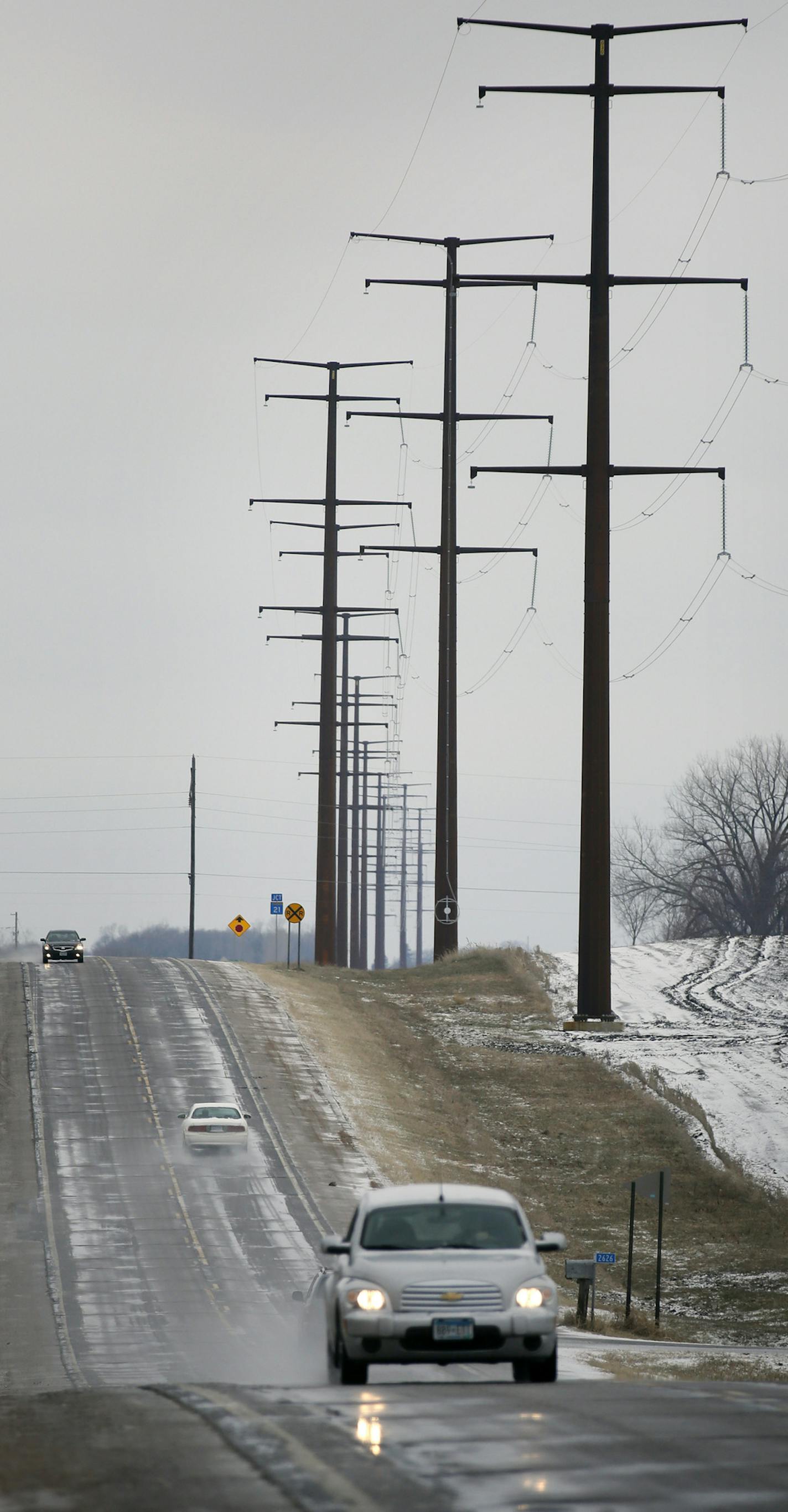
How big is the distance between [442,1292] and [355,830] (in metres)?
98.2

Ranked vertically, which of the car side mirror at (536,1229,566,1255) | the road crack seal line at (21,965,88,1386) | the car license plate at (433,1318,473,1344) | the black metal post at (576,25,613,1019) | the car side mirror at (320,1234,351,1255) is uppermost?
the black metal post at (576,25,613,1019)

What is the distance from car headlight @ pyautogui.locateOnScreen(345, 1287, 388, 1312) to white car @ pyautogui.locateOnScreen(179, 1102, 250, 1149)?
25.7 m

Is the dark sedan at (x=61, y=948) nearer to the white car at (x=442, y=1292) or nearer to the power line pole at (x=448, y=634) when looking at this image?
the power line pole at (x=448, y=634)

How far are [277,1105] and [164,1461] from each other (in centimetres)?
3349

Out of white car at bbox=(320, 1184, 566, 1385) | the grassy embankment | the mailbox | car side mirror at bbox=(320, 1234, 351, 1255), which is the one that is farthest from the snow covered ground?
car side mirror at bbox=(320, 1234, 351, 1255)

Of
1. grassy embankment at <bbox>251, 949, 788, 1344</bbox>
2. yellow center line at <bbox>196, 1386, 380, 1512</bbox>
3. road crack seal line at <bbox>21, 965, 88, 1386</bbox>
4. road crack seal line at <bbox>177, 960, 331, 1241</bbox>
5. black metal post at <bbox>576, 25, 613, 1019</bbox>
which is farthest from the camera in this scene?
black metal post at <bbox>576, 25, 613, 1019</bbox>

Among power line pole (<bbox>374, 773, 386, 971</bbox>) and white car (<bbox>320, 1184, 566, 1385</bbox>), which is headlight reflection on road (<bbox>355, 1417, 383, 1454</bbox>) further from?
power line pole (<bbox>374, 773, 386, 971</bbox>)

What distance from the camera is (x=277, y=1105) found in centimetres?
4253

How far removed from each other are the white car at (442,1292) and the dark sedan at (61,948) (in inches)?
2086

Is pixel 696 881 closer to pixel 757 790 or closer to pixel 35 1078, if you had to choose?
pixel 757 790

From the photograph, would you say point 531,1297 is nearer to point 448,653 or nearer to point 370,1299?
point 370,1299

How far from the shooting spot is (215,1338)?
77.0 feet

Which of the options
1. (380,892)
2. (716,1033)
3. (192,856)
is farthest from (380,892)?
(716,1033)

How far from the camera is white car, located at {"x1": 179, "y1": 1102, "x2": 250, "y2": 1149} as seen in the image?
38.7m
